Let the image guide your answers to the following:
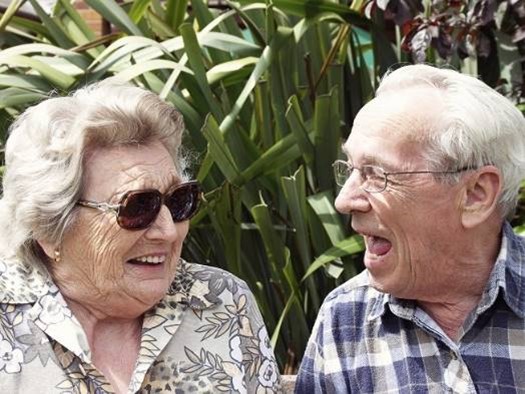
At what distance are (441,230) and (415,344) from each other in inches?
11.8

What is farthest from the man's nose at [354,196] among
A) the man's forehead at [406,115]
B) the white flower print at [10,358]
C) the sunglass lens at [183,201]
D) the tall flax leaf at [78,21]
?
the tall flax leaf at [78,21]

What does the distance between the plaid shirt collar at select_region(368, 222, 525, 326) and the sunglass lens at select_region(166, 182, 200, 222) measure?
54 centimetres

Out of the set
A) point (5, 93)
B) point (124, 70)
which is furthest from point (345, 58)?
point (5, 93)

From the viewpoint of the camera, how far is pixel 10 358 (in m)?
2.98

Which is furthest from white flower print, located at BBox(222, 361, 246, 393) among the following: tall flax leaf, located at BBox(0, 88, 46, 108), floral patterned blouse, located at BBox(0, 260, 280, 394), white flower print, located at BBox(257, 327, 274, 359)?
tall flax leaf, located at BBox(0, 88, 46, 108)

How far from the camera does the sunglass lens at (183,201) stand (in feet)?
10.1

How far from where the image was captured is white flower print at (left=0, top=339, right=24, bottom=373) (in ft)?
9.73

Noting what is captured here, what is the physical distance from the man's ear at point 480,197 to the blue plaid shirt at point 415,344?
105 mm

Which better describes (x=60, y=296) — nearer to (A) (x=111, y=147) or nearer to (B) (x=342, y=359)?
(A) (x=111, y=147)

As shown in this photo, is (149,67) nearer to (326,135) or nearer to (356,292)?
(326,135)

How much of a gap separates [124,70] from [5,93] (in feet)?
1.29

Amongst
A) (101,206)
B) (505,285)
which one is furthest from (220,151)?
(505,285)

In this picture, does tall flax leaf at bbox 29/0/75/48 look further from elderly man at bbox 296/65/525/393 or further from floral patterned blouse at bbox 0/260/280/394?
elderly man at bbox 296/65/525/393

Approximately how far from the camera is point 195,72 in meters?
4.20
